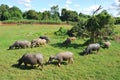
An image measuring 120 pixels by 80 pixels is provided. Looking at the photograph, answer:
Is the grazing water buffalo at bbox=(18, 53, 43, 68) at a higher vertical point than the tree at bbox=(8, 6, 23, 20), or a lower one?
lower

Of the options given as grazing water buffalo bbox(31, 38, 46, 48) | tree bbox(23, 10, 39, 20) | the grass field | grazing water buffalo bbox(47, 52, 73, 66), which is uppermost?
tree bbox(23, 10, 39, 20)

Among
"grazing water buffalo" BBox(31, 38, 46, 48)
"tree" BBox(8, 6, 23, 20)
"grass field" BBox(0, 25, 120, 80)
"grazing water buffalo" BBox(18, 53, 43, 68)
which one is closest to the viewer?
"grass field" BBox(0, 25, 120, 80)

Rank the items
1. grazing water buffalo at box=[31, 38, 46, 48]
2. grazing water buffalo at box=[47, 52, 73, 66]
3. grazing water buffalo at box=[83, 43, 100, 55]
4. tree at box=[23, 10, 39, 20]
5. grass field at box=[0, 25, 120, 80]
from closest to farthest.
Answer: grass field at box=[0, 25, 120, 80], grazing water buffalo at box=[47, 52, 73, 66], grazing water buffalo at box=[83, 43, 100, 55], grazing water buffalo at box=[31, 38, 46, 48], tree at box=[23, 10, 39, 20]

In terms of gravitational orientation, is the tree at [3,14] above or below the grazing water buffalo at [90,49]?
above

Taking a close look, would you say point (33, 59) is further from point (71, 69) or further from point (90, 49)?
point (90, 49)

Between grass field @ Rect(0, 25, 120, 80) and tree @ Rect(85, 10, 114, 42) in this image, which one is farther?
tree @ Rect(85, 10, 114, 42)

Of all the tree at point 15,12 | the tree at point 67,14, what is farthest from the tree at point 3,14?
the tree at point 67,14

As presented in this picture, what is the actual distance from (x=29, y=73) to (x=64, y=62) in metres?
3.62

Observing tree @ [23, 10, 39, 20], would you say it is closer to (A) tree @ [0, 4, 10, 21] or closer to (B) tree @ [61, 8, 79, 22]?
(A) tree @ [0, 4, 10, 21]

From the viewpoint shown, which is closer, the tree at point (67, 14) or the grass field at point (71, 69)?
the grass field at point (71, 69)

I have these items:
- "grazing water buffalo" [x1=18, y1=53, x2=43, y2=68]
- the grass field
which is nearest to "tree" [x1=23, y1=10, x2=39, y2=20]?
the grass field

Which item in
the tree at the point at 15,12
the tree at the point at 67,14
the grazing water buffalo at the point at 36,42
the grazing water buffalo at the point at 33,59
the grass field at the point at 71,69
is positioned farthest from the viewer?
the tree at the point at 67,14

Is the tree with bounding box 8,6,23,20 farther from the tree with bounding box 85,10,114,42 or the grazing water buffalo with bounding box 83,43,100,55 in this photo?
the grazing water buffalo with bounding box 83,43,100,55

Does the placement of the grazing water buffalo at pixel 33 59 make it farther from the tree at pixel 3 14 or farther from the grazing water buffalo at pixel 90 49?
the tree at pixel 3 14
